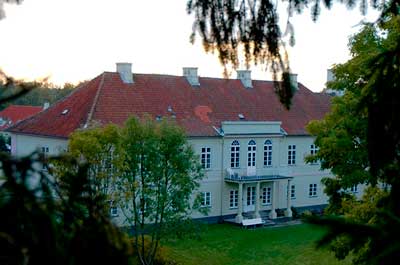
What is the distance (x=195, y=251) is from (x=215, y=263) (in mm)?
1741

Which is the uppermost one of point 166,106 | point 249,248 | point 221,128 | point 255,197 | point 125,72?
point 125,72

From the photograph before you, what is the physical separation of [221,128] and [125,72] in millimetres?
5613

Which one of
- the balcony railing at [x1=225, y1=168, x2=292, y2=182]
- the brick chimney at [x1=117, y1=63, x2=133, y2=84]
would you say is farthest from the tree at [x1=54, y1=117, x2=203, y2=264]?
the brick chimney at [x1=117, y1=63, x2=133, y2=84]

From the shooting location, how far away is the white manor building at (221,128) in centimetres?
3006

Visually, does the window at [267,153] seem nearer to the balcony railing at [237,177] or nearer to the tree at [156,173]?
the balcony railing at [237,177]

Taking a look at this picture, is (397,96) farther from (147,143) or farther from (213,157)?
(213,157)

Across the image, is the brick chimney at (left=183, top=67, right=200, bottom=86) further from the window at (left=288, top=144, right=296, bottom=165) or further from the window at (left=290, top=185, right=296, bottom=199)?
the window at (left=290, top=185, right=296, bottom=199)

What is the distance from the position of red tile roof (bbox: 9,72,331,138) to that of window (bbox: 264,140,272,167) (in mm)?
1371

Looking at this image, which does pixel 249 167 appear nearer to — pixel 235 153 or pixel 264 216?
pixel 235 153

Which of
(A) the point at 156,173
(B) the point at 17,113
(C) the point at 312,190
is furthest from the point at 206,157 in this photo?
(B) the point at 17,113

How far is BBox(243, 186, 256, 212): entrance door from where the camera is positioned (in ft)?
109

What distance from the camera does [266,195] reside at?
1341 inches

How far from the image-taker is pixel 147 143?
21281 millimetres

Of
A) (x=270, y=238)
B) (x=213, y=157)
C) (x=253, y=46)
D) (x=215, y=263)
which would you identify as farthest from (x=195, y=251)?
(x=253, y=46)
